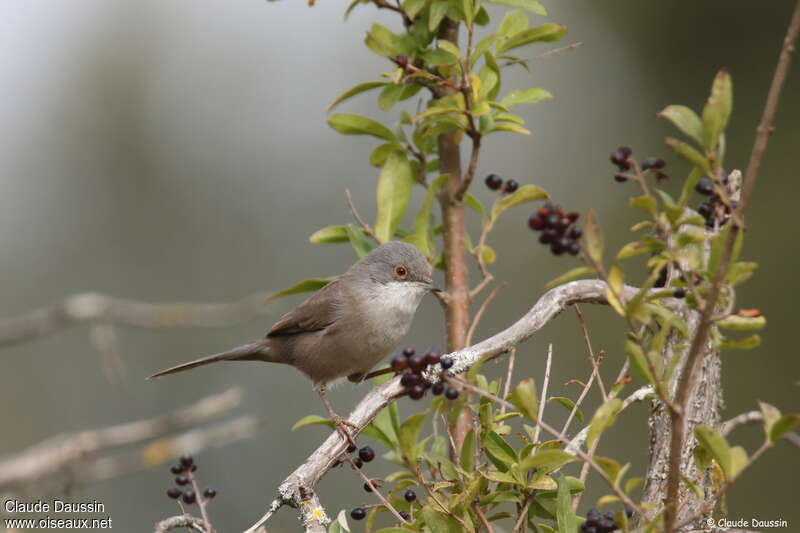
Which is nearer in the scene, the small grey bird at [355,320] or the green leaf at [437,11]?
the green leaf at [437,11]

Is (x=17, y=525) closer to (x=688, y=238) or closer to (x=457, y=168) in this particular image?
(x=688, y=238)

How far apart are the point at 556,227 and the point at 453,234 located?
173 centimetres

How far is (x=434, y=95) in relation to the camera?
372 centimetres

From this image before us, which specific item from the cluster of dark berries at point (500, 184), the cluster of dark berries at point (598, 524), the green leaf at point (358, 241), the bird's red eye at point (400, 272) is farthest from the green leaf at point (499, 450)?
the bird's red eye at point (400, 272)

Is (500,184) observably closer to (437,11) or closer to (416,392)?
(437,11)

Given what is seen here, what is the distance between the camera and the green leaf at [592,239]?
180 centimetres

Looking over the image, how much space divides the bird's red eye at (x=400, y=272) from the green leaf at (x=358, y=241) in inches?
54.1

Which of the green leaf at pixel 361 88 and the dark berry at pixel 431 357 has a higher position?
the green leaf at pixel 361 88

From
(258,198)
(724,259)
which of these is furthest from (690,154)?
(258,198)

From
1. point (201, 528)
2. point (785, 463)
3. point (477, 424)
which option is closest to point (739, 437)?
point (785, 463)

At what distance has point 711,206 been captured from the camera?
2.16 metres

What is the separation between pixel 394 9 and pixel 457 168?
736 mm

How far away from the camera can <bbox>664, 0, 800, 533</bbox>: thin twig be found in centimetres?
156

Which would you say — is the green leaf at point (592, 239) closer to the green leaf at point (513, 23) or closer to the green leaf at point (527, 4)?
the green leaf at point (513, 23)
